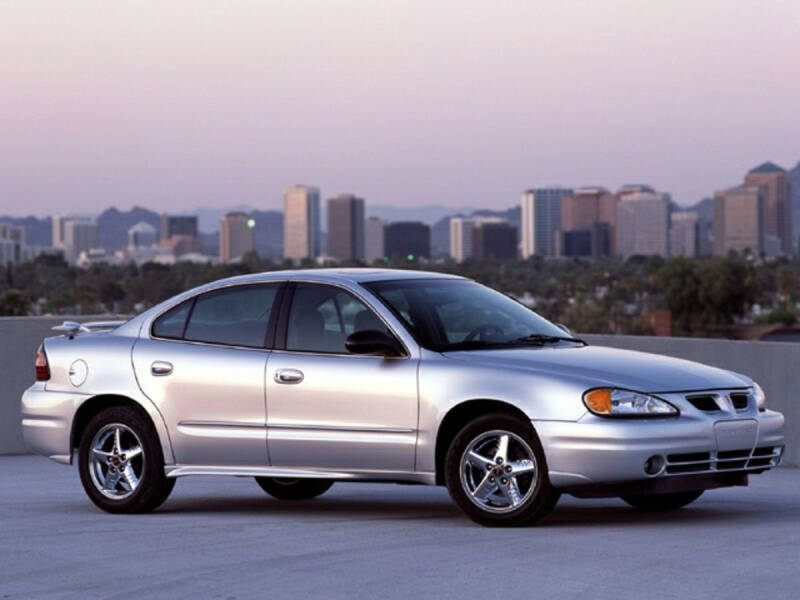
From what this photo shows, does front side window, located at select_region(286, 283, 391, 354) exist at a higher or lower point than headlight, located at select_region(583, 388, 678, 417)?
higher

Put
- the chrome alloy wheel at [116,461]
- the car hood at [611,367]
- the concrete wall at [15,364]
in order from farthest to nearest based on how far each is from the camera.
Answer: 1. the concrete wall at [15,364]
2. the chrome alloy wheel at [116,461]
3. the car hood at [611,367]

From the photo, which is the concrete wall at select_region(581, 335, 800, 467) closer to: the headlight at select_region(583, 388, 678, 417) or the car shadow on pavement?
the car shadow on pavement

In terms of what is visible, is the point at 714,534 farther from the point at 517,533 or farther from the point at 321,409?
the point at 321,409

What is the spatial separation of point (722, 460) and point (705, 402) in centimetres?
33

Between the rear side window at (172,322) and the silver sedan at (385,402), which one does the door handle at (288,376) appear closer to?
the silver sedan at (385,402)

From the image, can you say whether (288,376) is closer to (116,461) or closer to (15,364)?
(116,461)

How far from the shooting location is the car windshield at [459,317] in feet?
33.6

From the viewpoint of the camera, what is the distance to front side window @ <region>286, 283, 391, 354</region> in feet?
34.0

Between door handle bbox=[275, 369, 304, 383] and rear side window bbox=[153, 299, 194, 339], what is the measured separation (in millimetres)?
929

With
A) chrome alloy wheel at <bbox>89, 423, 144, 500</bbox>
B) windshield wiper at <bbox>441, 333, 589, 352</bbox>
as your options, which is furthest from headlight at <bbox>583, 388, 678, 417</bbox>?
chrome alloy wheel at <bbox>89, 423, 144, 500</bbox>

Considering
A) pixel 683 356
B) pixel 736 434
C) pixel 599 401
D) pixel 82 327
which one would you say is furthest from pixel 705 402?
pixel 683 356

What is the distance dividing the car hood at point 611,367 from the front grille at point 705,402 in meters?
0.05

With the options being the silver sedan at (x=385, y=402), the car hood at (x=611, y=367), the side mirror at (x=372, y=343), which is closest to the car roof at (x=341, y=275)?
the silver sedan at (x=385, y=402)

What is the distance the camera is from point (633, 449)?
9328 mm
